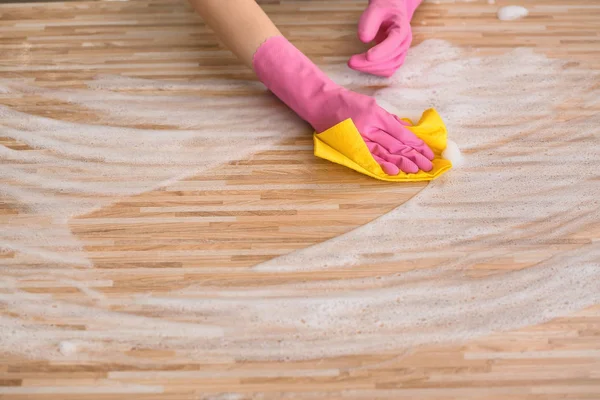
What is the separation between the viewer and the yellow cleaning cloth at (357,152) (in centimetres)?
117

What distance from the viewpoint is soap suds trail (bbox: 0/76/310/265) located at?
3.77 ft

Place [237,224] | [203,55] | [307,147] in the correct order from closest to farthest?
[237,224]
[307,147]
[203,55]

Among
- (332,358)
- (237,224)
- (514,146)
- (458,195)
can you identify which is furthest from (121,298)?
(514,146)

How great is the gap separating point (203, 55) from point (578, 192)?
0.71m

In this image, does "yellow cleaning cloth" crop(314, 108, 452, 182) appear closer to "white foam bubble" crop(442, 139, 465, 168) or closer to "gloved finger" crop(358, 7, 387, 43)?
"white foam bubble" crop(442, 139, 465, 168)

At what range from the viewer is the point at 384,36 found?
53.9 inches

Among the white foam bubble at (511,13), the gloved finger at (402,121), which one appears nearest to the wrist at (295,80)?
the gloved finger at (402,121)

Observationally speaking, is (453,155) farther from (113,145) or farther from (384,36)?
(113,145)

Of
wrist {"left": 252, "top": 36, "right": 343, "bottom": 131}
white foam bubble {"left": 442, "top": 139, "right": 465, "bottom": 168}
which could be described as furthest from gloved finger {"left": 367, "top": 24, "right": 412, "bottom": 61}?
white foam bubble {"left": 442, "top": 139, "right": 465, "bottom": 168}

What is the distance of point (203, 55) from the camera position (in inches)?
55.1

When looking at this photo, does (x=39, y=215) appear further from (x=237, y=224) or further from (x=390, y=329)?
(x=390, y=329)

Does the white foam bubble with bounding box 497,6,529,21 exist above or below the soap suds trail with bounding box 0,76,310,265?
above

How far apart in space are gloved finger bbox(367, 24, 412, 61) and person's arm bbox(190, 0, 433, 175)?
0.35ft

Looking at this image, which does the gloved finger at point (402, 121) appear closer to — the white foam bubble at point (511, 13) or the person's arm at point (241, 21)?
the person's arm at point (241, 21)
